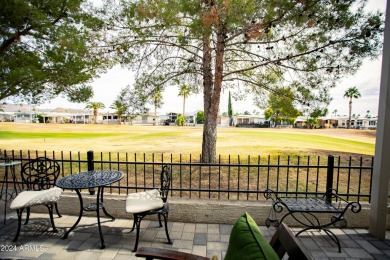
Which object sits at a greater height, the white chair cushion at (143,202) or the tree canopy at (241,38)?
the tree canopy at (241,38)

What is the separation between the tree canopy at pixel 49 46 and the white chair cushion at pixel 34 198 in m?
3.19

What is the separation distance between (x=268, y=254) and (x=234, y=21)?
4234 millimetres

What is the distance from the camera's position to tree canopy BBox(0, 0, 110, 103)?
4773mm

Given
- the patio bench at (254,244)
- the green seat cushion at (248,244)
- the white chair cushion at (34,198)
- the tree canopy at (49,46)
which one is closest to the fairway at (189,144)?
the tree canopy at (49,46)

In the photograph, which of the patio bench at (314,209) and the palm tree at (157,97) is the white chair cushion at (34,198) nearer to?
the patio bench at (314,209)

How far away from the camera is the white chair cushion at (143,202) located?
8.61 feet

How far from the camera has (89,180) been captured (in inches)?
115

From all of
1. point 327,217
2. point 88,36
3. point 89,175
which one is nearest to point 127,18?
point 88,36

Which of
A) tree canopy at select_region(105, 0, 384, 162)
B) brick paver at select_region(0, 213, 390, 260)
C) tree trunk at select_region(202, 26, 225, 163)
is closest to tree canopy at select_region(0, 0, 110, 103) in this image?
tree canopy at select_region(105, 0, 384, 162)

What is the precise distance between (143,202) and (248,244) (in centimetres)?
211

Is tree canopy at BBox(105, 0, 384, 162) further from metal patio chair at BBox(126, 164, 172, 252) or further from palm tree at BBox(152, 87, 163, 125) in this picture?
metal patio chair at BBox(126, 164, 172, 252)

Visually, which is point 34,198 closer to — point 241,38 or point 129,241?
point 129,241

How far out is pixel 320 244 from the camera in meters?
2.82

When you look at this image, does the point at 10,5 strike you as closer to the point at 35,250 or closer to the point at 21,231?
the point at 21,231
